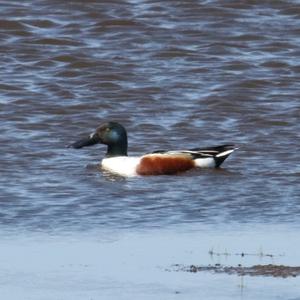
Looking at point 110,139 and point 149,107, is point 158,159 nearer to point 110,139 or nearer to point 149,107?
point 110,139

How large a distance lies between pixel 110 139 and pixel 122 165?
0.45 meters

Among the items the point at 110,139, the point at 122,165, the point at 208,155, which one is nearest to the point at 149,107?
the point at 110,139

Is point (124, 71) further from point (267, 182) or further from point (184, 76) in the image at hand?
point (267, 182)

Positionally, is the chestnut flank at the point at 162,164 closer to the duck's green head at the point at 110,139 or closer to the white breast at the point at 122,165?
the white breast at the point at 122,165

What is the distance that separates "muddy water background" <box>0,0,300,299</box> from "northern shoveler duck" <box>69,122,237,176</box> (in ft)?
0.62

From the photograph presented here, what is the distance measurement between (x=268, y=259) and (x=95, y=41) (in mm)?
9949

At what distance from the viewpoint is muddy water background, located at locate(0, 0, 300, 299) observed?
11.6m

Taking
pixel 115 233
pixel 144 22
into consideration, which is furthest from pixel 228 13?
pixel 115 233

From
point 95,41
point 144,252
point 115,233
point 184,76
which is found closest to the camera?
point 144,252

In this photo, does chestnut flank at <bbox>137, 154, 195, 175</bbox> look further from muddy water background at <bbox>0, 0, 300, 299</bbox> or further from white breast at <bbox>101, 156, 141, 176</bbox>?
muddy water background at <bbox>0, 0, 300, 299</bbox>

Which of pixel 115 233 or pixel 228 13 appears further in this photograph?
pixel 228 13

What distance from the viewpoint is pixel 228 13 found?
20016 millimetres

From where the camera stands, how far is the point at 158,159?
1362 cm

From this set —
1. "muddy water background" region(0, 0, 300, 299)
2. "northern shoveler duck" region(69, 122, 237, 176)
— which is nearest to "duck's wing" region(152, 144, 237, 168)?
"northern shoveler duck" region(69, 122, 237, 176)
